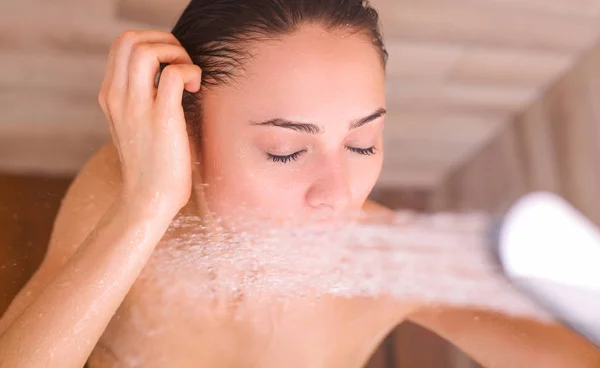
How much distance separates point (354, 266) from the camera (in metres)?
0.71

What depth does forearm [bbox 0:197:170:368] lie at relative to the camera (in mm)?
471

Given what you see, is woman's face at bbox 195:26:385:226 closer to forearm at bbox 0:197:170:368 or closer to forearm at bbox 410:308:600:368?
forearm at bbox 0:197:170:368

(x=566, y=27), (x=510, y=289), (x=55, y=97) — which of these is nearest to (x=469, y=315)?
(x=510, y=289)

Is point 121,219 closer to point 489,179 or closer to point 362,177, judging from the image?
point 362,177

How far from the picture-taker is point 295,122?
52 cm

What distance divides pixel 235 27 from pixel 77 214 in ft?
0.84

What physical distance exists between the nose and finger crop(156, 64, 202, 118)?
14 cm

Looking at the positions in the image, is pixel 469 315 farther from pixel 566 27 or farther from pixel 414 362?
pixel 566 27

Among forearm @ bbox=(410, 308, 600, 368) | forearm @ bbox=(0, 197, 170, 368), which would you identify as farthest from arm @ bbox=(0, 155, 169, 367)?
forearm @ bbox=(410, 308, 600, 368)

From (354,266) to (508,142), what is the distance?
0.38 m

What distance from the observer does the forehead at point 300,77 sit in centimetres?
52

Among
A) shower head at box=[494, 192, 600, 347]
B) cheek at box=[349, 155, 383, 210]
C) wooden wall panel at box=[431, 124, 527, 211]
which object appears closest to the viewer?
cheek at box=[349, 155, 383, 210]

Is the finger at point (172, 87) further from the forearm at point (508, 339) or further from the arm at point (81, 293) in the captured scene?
the forearm at point (508, 339)

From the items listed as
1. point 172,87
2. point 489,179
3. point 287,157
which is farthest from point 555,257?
point 172,87
